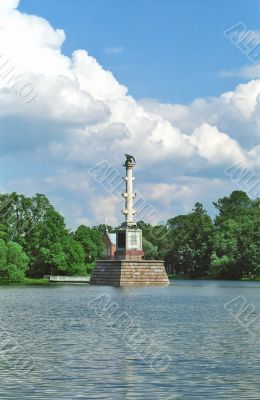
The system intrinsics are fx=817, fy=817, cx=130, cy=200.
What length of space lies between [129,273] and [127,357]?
71850 millimetres

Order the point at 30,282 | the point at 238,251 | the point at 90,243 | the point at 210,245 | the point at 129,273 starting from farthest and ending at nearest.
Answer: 1. the point at 210,245
2. the point at 90,243
3. the point at 238,251
4. the point at 30,282
5. the point at 129,273

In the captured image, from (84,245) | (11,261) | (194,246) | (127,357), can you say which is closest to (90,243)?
(84,245)

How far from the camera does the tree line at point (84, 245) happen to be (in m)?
131

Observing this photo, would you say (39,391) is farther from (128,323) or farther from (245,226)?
(245,226)

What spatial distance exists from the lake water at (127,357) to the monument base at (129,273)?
163 ft

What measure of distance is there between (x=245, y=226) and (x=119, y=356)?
12069 centimetres

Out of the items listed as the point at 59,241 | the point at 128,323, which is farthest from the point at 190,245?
the point at 128,323

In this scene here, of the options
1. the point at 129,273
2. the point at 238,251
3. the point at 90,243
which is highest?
the point at 90,243

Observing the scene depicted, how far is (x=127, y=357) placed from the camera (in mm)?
28984

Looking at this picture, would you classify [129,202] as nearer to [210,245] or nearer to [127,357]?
[210,245]

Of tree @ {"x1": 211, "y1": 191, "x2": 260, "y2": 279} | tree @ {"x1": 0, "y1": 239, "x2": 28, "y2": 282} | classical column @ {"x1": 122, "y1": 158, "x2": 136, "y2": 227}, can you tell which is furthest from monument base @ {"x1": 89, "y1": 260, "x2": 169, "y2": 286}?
tree @ {"x1": 211, "y1": 191, "x2": 260, "y2": 279}

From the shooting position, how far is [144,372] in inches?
1009

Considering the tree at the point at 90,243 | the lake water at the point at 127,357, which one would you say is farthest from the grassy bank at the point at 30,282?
the lake water at the point at 127,357

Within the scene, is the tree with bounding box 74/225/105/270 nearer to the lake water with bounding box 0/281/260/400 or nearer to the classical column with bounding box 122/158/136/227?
the classical column with bounding box 122/158/136/227
